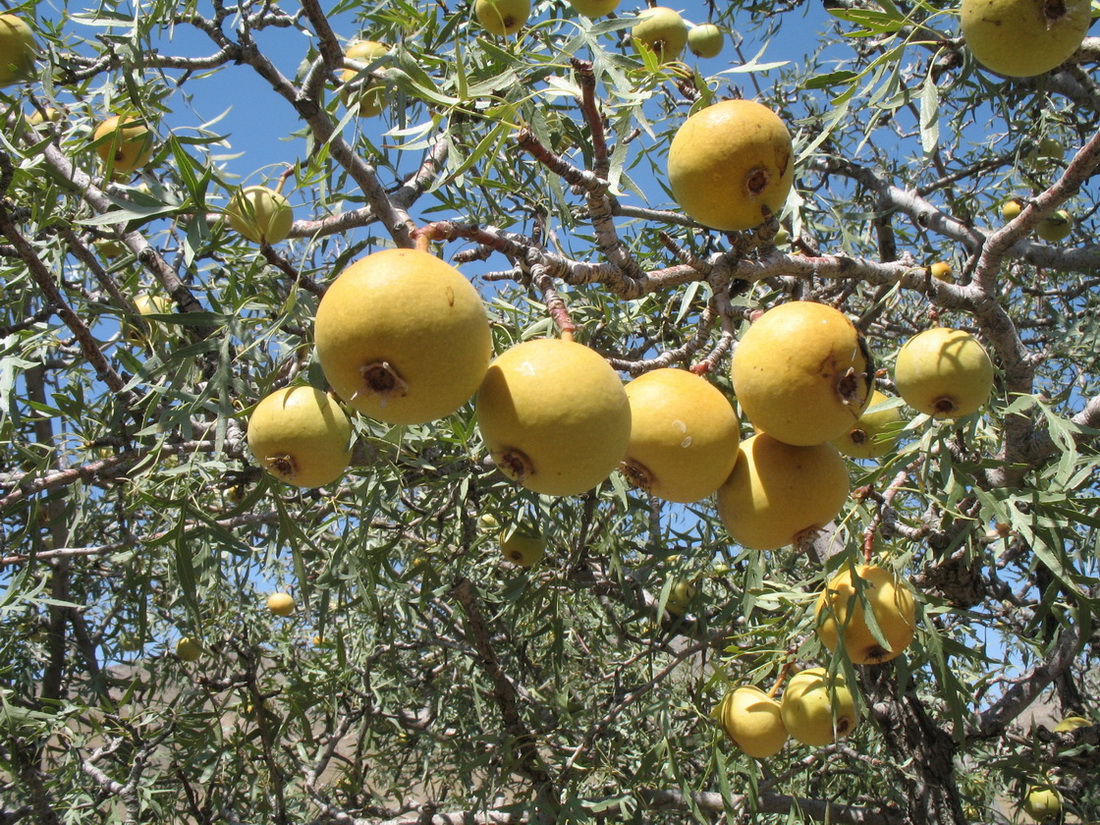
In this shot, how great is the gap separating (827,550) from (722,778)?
1017mm

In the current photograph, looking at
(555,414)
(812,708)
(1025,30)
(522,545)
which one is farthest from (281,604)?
(1025,30)

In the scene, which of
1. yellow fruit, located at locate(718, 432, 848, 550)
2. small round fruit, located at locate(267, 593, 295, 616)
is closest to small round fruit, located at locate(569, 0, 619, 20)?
yellow fruit, located at locate(718, 432, 848, 550)

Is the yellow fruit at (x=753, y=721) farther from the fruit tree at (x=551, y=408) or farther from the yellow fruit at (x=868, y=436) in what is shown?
the yellow fruit at (x=868, y=436)

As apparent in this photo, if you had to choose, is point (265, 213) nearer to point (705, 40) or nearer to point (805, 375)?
point (805, 375)

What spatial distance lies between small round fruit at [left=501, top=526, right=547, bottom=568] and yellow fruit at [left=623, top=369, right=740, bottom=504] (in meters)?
1.51

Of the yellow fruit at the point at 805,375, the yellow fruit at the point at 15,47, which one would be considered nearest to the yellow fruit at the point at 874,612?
the yellow fruit at the point at 805,375

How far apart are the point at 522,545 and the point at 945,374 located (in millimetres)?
1726

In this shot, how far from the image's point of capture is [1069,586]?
185cm

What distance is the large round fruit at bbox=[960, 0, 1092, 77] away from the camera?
1612 millimetres

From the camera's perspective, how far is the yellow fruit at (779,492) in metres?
1.47

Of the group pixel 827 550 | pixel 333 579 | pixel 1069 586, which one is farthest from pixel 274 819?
pixel 1069 586

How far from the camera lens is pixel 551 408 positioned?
1171mm

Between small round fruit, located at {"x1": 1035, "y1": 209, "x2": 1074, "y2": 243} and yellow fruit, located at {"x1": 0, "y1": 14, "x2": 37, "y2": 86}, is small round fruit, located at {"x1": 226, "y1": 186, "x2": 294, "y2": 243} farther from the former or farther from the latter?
small round fruit, located at {"x1": 1035, "y1": 209, "x2": 1074, "y2": 243}

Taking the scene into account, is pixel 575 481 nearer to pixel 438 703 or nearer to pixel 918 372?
pixel 918 372
